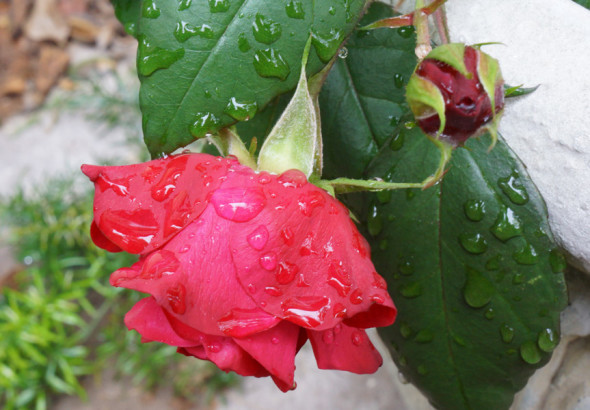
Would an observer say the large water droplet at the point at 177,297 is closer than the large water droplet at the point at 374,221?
Yes

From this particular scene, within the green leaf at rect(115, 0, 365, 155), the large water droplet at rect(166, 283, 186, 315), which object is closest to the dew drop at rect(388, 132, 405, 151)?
the green leaf at rect(115, 0, 365, 155)

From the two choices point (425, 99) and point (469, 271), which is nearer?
point (425, 99)

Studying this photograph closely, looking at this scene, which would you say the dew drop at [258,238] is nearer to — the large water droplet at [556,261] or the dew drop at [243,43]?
the dew drop at [243,43]

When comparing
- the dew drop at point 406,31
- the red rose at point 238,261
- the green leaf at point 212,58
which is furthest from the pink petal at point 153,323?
the dew drop at point 406,31

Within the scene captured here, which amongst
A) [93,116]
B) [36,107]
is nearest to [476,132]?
[93,116]

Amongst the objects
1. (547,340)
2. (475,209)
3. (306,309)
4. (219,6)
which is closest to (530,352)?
(547,340)

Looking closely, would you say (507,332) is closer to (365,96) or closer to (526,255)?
(526,255)
